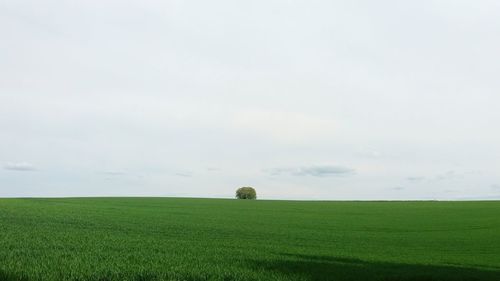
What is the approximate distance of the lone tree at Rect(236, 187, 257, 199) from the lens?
Answer: 11988cm

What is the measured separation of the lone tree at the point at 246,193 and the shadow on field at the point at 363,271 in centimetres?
9748

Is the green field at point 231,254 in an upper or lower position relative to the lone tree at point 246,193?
lower

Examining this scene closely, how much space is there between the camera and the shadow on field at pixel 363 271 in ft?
58.0

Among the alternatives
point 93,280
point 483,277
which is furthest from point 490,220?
point 93,280

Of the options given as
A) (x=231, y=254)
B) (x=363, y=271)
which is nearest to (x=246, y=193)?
(x=231, y=254)

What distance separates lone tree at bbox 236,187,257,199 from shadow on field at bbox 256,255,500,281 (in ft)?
320

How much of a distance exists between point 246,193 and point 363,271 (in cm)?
10150

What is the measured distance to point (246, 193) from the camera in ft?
394

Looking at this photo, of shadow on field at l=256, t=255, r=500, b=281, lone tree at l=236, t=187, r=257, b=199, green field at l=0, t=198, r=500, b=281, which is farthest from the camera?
lone tree at l=236, t=187, r=257, b=199

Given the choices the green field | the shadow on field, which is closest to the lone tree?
the green field

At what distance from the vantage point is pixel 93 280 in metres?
14.2

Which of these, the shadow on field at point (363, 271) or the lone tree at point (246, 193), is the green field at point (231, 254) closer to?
the shadow on field at point (363, 271)

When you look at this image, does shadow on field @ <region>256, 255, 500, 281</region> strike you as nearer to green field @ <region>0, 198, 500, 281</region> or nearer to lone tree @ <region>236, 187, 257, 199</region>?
green field @ <region>0, 198, 500, 281</region>

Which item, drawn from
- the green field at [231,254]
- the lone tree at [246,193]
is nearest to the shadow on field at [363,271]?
the green field at [231,254]
